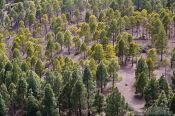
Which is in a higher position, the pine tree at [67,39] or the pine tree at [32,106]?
the pine tree at [67,39]

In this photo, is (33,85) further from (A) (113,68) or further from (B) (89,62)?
(A) (113,68)

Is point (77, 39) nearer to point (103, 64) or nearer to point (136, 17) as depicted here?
point (136, 17)

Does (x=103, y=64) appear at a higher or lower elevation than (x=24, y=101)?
higher

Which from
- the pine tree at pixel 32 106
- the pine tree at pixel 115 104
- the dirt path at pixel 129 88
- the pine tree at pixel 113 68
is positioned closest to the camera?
the pine tree at pixel 115 104

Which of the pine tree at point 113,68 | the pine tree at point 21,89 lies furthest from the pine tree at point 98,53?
the pine tree at point 21,89

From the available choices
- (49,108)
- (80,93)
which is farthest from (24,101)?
(80,93)

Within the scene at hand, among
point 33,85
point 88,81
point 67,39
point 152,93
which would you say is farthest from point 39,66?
point 152,93

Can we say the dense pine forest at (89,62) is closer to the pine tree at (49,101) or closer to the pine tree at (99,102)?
the pine tree at (49,101)
